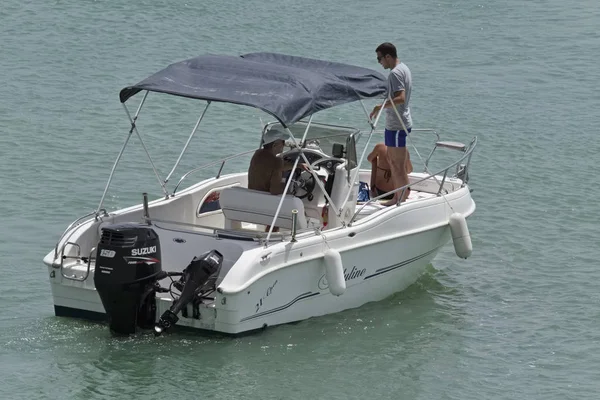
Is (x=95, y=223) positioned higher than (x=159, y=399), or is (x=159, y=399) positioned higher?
(x=95, y=223)

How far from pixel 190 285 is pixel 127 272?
53 centimetres

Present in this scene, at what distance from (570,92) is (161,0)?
9.30 metres

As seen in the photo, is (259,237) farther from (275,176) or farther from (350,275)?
(350,275)

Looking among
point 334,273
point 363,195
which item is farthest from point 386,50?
point 334,273

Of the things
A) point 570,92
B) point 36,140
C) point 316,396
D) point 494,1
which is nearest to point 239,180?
point 316,396

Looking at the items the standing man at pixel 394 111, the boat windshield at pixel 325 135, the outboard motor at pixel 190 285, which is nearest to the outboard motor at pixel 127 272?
the outboard motor at pixel 190 285

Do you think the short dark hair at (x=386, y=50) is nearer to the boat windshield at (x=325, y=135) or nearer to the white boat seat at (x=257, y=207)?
the boat windshield at (x=325, y=135)

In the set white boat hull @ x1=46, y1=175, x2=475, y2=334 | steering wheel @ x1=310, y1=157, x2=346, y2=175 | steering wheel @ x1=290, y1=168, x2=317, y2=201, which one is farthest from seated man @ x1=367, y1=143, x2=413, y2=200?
steering wheel @ x1=290, y1=168, x2=317, y2=201

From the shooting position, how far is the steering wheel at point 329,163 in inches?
445

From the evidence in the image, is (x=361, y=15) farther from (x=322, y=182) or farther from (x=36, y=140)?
(x=322, y=182)

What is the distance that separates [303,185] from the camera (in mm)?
11000

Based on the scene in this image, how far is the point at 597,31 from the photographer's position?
964 inches

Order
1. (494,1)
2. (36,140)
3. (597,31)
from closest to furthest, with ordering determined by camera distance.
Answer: (36,140) → (597,31) → (494,1)

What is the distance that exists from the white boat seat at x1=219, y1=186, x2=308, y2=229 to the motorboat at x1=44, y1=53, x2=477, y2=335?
1cm
